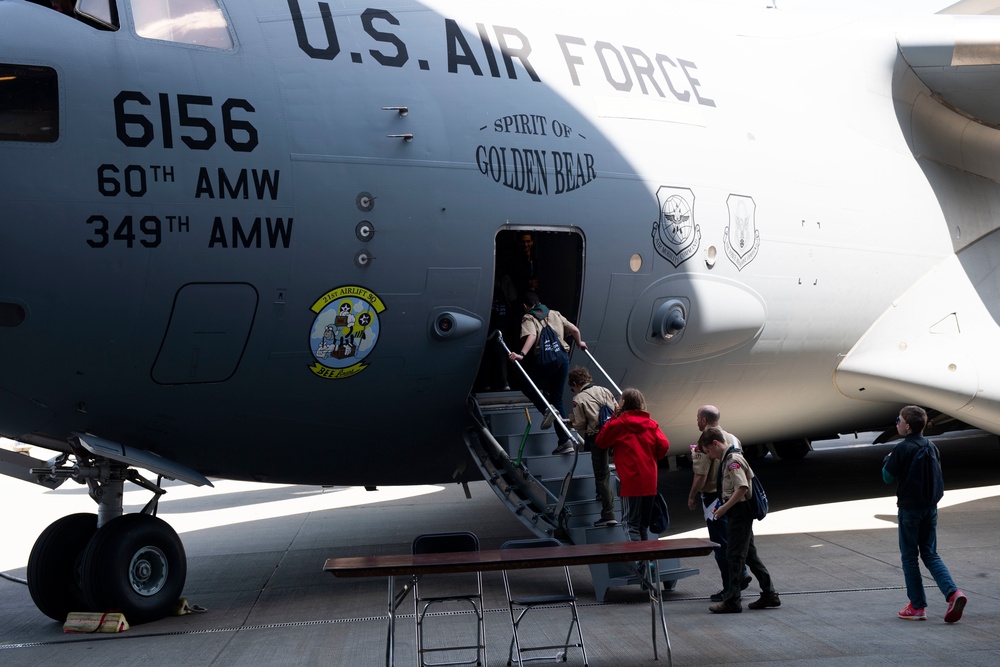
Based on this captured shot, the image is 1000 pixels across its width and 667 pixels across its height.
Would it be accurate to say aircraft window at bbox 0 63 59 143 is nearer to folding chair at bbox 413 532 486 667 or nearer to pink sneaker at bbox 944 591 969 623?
folding chair at bbox 413 532 486 667

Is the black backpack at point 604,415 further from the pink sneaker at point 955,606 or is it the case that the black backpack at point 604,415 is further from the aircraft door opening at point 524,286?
the pink sneaker at point 955,606

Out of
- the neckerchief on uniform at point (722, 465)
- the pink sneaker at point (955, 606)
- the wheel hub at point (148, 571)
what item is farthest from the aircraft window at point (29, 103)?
the pink sneaker at point (955, 606)

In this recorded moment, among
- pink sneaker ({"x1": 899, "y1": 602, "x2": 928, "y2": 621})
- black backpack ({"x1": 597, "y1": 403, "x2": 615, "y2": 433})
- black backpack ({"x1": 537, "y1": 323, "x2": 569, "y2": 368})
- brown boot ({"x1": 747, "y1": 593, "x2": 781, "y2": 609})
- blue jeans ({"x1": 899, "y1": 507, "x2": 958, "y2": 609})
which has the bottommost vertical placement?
pink sneaker ({"x1": 899, "y1": 602, "x2": 928, "y2": 621})

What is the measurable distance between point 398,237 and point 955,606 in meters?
4.77

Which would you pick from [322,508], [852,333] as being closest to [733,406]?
[852,333]

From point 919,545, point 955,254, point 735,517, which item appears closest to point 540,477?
point 735,517

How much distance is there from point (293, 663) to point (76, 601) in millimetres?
2568

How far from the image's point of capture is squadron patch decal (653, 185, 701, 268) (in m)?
9.26

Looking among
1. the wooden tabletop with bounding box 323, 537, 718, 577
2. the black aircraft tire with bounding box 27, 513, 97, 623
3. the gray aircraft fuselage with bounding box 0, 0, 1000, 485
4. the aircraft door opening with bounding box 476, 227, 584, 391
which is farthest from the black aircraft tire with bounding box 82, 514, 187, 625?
the aircraft door opening with bounding box 476, 227, 584, 391

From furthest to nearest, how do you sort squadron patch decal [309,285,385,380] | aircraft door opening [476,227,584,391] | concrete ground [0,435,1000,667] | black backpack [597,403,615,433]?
aircraft door opening [476,227,584,391] → black backpack [597,403,615,433] → squadron patch decal [309,285,385,380] → concrete ground [0,435,1000,667]

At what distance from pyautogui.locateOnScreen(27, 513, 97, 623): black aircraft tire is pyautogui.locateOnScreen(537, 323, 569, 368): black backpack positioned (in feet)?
12.9

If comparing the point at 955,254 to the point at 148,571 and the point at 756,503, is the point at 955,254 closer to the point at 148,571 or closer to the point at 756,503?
the point at 756,503

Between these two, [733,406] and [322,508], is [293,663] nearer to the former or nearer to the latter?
[733,406]

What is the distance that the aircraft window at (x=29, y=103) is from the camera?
6.84 metres
